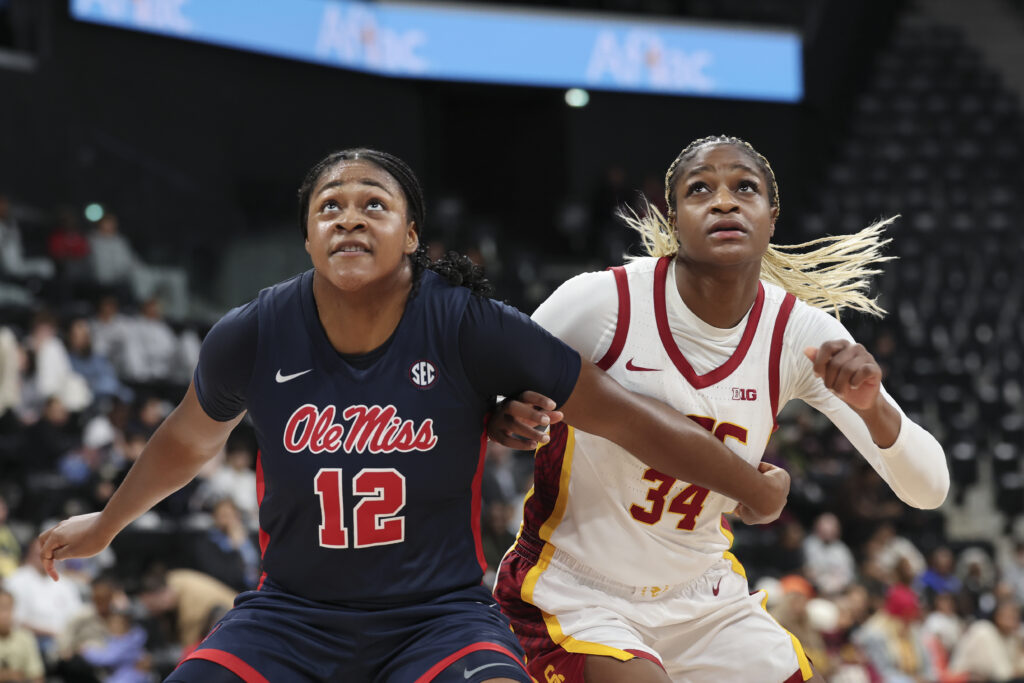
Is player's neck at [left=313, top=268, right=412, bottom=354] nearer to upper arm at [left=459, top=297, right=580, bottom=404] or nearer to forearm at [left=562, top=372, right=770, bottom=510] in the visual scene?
upper arm at [left=459, top=297, right=580, bottom=404]

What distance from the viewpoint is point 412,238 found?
3.66m

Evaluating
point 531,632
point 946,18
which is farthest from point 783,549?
point 946,18

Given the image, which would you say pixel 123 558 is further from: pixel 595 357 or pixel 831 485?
pixel 831 485

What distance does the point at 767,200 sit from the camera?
3.95 m

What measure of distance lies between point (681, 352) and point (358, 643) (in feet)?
4.41

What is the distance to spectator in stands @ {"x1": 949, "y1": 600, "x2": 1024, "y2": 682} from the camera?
440 inches

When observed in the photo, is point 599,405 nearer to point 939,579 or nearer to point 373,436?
point 373,436

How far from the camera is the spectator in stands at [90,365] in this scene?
10.6 meters

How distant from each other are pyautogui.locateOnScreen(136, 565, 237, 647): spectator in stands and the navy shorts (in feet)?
16.7

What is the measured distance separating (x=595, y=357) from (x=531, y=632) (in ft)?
2.95

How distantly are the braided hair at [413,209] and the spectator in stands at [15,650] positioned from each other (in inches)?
190

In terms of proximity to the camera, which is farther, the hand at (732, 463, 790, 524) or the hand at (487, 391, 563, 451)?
the hand at (732, 463, 790, 524)

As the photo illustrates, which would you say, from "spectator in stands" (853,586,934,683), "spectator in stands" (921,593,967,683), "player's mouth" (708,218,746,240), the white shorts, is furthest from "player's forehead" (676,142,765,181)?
"spectator in stands" (921,593,967,683)

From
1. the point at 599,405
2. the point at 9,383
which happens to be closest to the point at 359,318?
the point at 599,405
